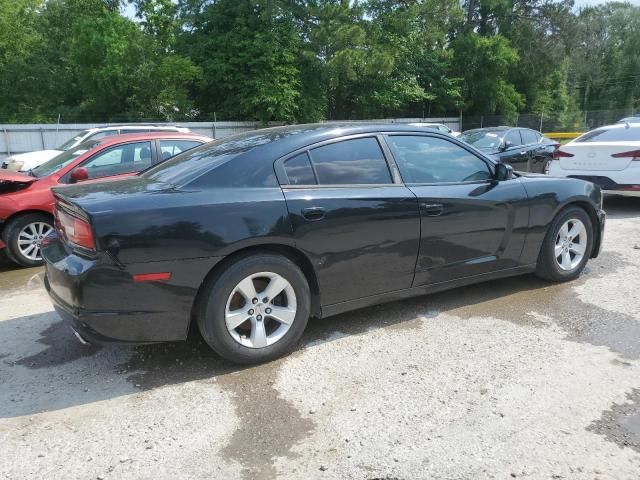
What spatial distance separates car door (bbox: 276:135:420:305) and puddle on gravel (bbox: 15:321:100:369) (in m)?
1.79

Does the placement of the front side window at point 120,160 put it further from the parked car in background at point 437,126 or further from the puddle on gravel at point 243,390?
the parked car in background at point 437,126

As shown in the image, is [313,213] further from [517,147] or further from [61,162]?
[517,147]

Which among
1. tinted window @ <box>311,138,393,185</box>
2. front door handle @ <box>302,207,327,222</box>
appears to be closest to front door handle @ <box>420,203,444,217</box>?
tinted window @ <box>311,138,393,185</box>

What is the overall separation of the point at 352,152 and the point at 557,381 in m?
2.08

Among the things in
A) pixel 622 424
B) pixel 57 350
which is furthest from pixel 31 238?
pixel 622 424

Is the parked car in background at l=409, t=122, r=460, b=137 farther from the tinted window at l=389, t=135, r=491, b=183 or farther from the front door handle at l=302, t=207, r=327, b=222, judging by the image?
the front door handle at l=302, t=207, r=327, b=222

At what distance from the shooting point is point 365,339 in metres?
3.96

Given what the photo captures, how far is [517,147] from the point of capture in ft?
36.6

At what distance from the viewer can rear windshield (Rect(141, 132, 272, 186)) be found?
3.61 metres

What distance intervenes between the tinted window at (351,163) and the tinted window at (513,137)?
8.27 m

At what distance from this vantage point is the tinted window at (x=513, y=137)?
11470 mm

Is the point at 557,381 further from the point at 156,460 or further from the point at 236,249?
the point at 156,460

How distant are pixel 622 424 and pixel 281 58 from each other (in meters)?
26.8

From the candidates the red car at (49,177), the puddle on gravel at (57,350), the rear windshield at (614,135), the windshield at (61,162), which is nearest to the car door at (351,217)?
the puddle on gravel at (57,350)
